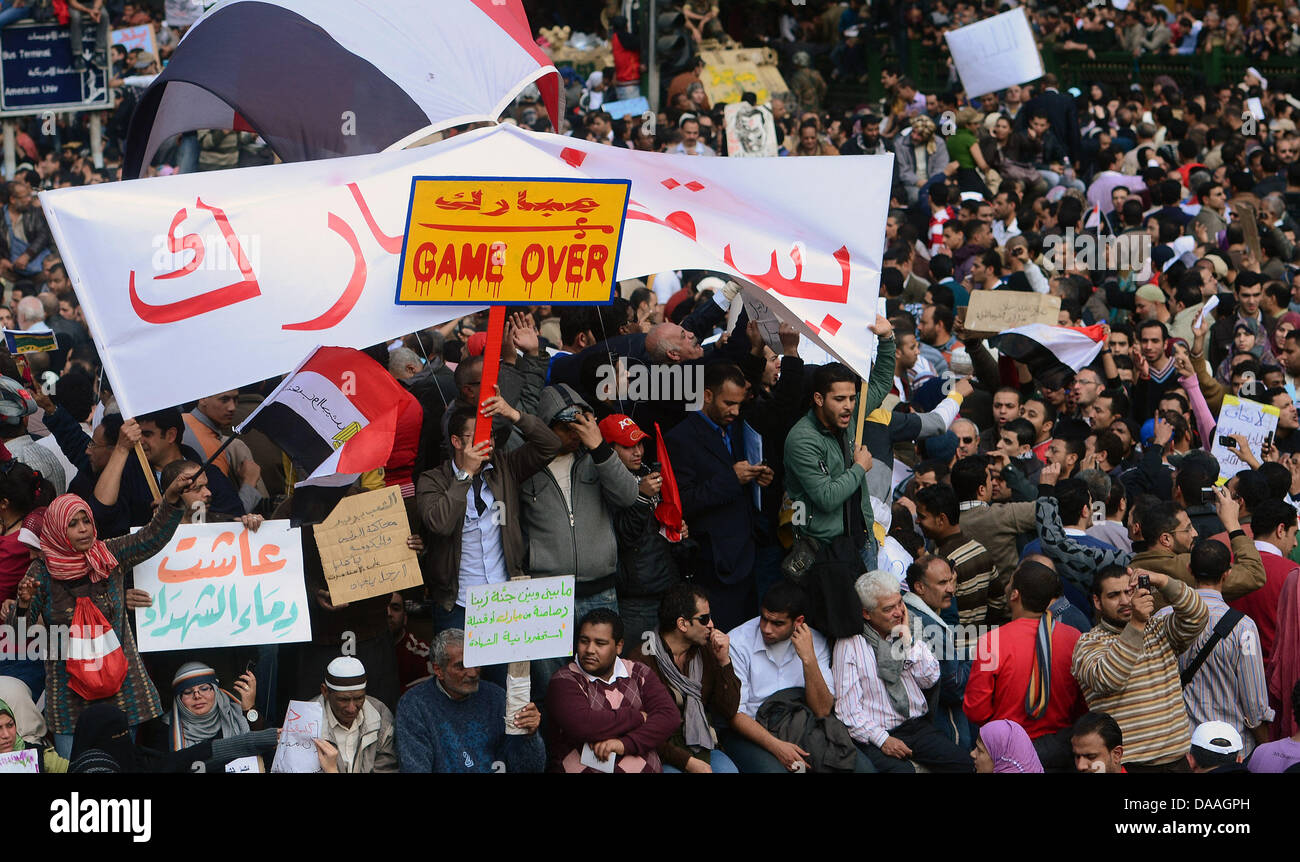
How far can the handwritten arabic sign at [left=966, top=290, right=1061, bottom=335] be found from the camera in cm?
1055

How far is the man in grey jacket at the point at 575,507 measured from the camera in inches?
275

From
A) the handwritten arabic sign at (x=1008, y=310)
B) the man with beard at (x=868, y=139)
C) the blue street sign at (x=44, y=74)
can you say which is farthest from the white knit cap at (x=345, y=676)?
the man with beard at (x=868, y=139)

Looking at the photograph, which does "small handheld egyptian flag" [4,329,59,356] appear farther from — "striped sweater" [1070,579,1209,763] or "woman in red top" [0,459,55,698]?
"striped sweater" [1070,579,1209,763]

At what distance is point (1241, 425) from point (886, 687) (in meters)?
3.71

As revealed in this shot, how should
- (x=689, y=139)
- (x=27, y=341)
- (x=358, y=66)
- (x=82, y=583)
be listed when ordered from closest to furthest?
(x=82, y=583) → (x=358, y=66) → (x=27, y=341) → (x=689, y=139)

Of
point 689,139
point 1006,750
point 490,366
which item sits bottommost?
point 1006,750

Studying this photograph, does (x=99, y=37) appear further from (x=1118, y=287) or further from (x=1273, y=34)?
(x=1273, y=34)

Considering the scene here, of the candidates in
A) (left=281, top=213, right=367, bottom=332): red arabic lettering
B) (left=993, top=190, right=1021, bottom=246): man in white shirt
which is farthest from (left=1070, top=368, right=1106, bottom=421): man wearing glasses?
(left=993, top=190, right=1021, bottom=246): man in white shirt

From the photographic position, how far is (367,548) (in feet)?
22.0

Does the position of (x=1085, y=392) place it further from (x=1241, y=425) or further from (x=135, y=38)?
(x=135, y=38)

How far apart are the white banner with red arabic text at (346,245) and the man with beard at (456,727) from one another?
1348 millimetres

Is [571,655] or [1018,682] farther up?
[571,655]

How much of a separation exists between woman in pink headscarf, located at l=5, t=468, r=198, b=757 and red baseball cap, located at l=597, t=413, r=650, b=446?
174 centimetres

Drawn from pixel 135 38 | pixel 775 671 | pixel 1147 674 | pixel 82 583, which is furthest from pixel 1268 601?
pixel 135 38
